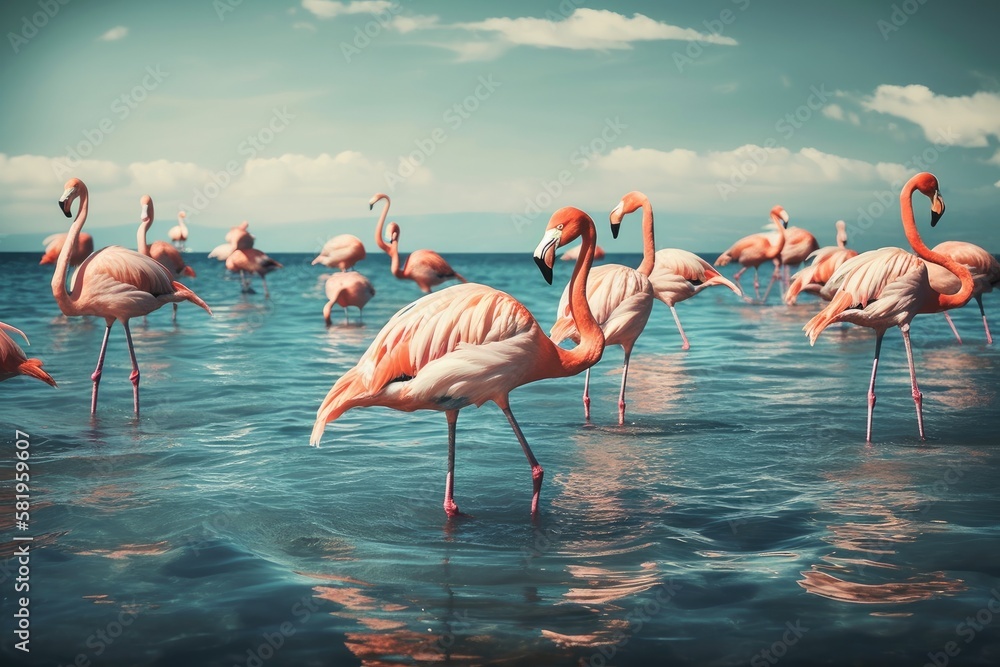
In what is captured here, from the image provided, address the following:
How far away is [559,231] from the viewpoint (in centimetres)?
416

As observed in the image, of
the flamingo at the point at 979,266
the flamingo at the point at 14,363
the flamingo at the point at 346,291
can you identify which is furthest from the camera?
the flamingo at the point at 346,291

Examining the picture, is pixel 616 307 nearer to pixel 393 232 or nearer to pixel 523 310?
pixel 523 310

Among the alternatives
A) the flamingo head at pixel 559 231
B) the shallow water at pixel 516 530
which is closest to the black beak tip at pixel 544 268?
the flamingo head at pixel 559 231

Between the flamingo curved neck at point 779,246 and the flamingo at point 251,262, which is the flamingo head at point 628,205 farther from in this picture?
the flamingo at point 251,262

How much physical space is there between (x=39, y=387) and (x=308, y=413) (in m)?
2.98

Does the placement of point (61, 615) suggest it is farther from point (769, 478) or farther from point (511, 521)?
point (769, 478)

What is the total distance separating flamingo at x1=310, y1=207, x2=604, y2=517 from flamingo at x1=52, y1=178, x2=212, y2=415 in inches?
142

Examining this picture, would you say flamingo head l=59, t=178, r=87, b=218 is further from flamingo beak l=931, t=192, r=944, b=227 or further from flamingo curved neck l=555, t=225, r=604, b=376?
flamingo beak l=931, t=192, r=944, b=227

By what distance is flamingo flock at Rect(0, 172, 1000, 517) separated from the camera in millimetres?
4109

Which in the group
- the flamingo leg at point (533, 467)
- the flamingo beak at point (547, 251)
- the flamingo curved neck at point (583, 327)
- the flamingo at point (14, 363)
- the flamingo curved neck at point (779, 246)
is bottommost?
the flamingo leg at point (533, 467)

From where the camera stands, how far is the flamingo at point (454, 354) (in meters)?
4.05

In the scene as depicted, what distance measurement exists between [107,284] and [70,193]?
0.83 m

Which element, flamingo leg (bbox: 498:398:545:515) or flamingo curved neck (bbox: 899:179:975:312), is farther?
flamingo curved neck (bbox: 899:179:975:312)

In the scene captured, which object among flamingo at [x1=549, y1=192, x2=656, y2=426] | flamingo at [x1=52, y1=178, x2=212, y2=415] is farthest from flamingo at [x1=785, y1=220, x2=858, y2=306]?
flamingo at [x1=52, y1=178, x2=212, y2=415]
